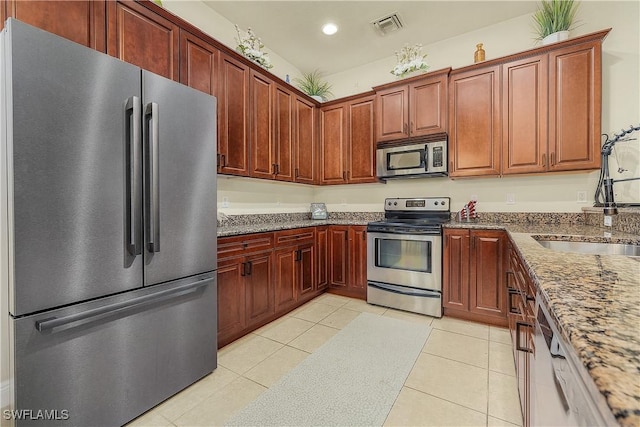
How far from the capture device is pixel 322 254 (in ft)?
Result: 11.4

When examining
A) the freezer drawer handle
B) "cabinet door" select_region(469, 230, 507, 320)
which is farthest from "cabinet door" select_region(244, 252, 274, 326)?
"cabinet door" select_region(469, 230, 507, 320)

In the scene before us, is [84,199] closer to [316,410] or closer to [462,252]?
[316,410]

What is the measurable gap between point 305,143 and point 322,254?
142 cm

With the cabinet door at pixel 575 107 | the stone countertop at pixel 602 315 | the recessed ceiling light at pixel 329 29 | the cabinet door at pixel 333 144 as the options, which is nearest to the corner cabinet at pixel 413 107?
the cabinet door at pixel 333 144

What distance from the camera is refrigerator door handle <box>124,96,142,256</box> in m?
1.44

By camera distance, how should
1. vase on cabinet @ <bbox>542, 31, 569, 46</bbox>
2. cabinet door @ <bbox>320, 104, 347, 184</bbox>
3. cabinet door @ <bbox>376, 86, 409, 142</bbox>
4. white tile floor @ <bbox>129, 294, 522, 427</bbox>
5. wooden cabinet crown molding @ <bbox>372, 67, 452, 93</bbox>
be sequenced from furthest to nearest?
cabinet door @ <bbox>320, 104, 347, 184</bbox> → cabinet door @ <bbox>376, 86, 409, 142</bbox> → wooden cabinet crown molding @ <bbox>372, 67, 452, 93</bbox> → vase on cabinet @ <bbox>542, 31, 569, 46</bbox> → white tile floor @ <bbox>129, 294, 522, 427</bbox>

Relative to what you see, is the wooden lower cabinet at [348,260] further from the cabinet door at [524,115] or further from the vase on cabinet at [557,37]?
the vase on cabinet at [557,37]

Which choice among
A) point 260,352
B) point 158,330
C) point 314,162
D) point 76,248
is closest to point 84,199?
point 76,248

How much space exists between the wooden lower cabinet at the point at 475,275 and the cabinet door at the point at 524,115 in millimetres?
790

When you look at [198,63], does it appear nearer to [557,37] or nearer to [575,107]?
[557,37]

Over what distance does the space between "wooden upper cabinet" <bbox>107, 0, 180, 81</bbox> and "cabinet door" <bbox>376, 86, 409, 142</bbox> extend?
2209 millimetres

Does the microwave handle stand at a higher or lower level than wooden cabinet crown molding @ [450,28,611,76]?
lower

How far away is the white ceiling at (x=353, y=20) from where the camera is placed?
2.86m

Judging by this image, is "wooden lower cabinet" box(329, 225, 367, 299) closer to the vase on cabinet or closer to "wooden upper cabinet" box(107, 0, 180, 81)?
"wooden upper cabinet" box(107, 0, 180, 81)
